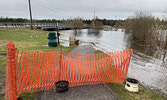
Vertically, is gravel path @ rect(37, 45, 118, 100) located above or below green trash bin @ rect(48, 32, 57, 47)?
below

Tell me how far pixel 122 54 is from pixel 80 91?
237 cm

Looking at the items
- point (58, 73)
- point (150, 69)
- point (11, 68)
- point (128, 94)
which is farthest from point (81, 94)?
point (150, 69)

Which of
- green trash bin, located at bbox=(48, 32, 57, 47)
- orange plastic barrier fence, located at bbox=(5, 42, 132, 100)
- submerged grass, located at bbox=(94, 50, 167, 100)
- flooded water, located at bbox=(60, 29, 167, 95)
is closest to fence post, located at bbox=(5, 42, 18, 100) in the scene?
orange plastic barrier fence, located at bbox=(5, 42, 132, 100)

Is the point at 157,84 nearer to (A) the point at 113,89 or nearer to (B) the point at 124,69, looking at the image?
(B) the point at 124,69

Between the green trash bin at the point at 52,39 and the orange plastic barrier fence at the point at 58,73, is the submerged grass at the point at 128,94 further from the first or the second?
the green trash bin at the point at 52,39

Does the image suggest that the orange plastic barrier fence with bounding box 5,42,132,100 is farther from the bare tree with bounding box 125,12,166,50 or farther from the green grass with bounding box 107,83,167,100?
the bare tree with bounding box 125,12,166,50

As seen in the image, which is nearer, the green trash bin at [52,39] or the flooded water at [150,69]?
the flooded water at [150,69]

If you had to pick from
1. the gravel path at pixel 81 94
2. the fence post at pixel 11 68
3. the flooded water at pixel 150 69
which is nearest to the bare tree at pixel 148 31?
the flooded water at pixel 150 69

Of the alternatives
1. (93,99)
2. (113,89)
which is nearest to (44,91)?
(93,99)

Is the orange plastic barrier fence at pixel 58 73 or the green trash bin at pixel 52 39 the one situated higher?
the green trash bin at pixel 52 39

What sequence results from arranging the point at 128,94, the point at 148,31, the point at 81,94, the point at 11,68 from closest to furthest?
the point at 11,68 → the point at 81,94 → the point at 128,94 → the point at 148,31

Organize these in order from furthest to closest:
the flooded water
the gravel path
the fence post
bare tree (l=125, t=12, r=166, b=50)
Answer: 1. bare tree (l=125, t=12, r=166, b=50)
2. the flooded water
3. the gravel path
4. the fence post

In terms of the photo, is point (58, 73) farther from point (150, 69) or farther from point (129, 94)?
point (150, 69)

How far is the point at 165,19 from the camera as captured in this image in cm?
1436
